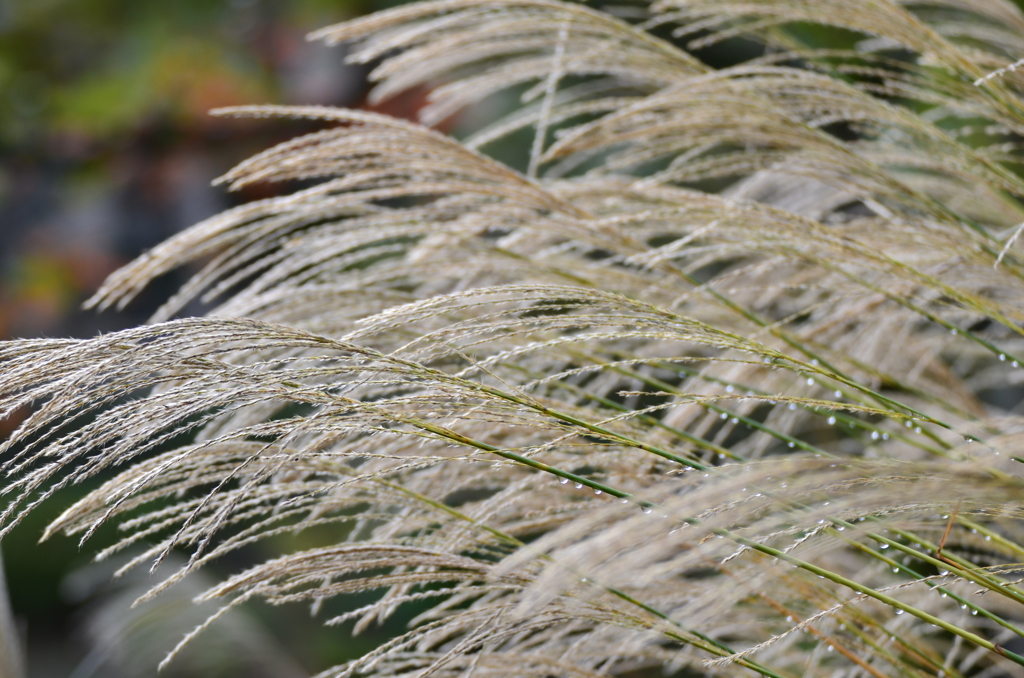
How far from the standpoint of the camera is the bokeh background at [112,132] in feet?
10.7

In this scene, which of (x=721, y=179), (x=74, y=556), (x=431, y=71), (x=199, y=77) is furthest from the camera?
(x=199, y=77)

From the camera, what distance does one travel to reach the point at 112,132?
11.8 feet

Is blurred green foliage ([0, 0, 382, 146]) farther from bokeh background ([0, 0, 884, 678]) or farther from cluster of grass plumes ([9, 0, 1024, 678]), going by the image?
cluster of grass plumes ([9, 0, 1024, 678])

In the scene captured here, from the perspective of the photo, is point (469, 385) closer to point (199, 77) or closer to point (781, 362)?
point (781, 362)

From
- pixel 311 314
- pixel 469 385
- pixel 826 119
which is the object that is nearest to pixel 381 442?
pixel 311 314

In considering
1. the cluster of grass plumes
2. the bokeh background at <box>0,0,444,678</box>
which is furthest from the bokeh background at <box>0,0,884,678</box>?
the cluster of grass plumes

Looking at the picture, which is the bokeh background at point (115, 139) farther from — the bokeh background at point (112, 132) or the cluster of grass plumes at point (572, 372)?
the cluster of grass plumes at point (572, 372)

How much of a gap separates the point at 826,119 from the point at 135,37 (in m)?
3.64

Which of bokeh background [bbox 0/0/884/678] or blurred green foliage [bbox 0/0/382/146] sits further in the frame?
blurred green foliage [bbox 0/0/382/146]

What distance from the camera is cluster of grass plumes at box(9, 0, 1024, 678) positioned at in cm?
54

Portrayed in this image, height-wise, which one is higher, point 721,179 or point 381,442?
point 381,442

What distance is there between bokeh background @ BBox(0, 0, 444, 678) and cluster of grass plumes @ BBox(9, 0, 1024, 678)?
2.32m

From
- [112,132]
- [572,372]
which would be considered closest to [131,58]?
[112,132]

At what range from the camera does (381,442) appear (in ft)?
2.74
